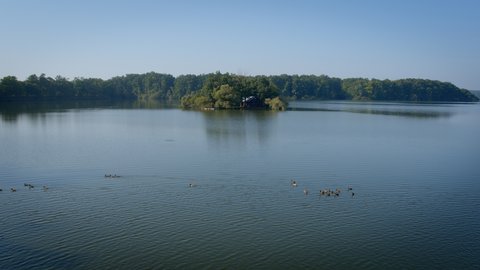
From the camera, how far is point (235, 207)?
20.9 metres

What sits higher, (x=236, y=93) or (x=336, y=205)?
(x=236, y=93)

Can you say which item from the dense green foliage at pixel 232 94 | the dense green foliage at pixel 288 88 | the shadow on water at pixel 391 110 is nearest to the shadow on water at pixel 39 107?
the dense green foliage at pixel 232 94

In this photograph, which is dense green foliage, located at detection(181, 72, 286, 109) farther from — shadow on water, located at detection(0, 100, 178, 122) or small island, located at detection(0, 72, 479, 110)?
small island, located at detection(0, 72, 479, 110)

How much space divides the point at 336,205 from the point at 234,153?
15512 mm

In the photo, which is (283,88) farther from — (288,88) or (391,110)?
(391,110)

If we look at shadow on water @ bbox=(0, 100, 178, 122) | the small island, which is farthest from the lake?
the small island

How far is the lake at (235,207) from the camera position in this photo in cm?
1558

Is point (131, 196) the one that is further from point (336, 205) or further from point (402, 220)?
point (402, 220)

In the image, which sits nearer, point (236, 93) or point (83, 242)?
point (83, 242)

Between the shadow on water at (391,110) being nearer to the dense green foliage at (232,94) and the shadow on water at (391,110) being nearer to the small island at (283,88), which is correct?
the dense green foliage at (232,94)

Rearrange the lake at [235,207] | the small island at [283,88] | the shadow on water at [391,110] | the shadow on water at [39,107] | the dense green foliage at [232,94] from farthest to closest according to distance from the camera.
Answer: the small island at [283,88] < the dense green foliage at [232,94] < the shadow on water at [391,110] < the shadow on water at [39,107] < the lake at [235,207]

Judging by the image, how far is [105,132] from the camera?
4978 cm

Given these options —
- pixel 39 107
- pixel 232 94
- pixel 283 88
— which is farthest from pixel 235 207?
pixel 283 88

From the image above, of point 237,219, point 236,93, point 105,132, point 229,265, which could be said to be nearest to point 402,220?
point 237,219
